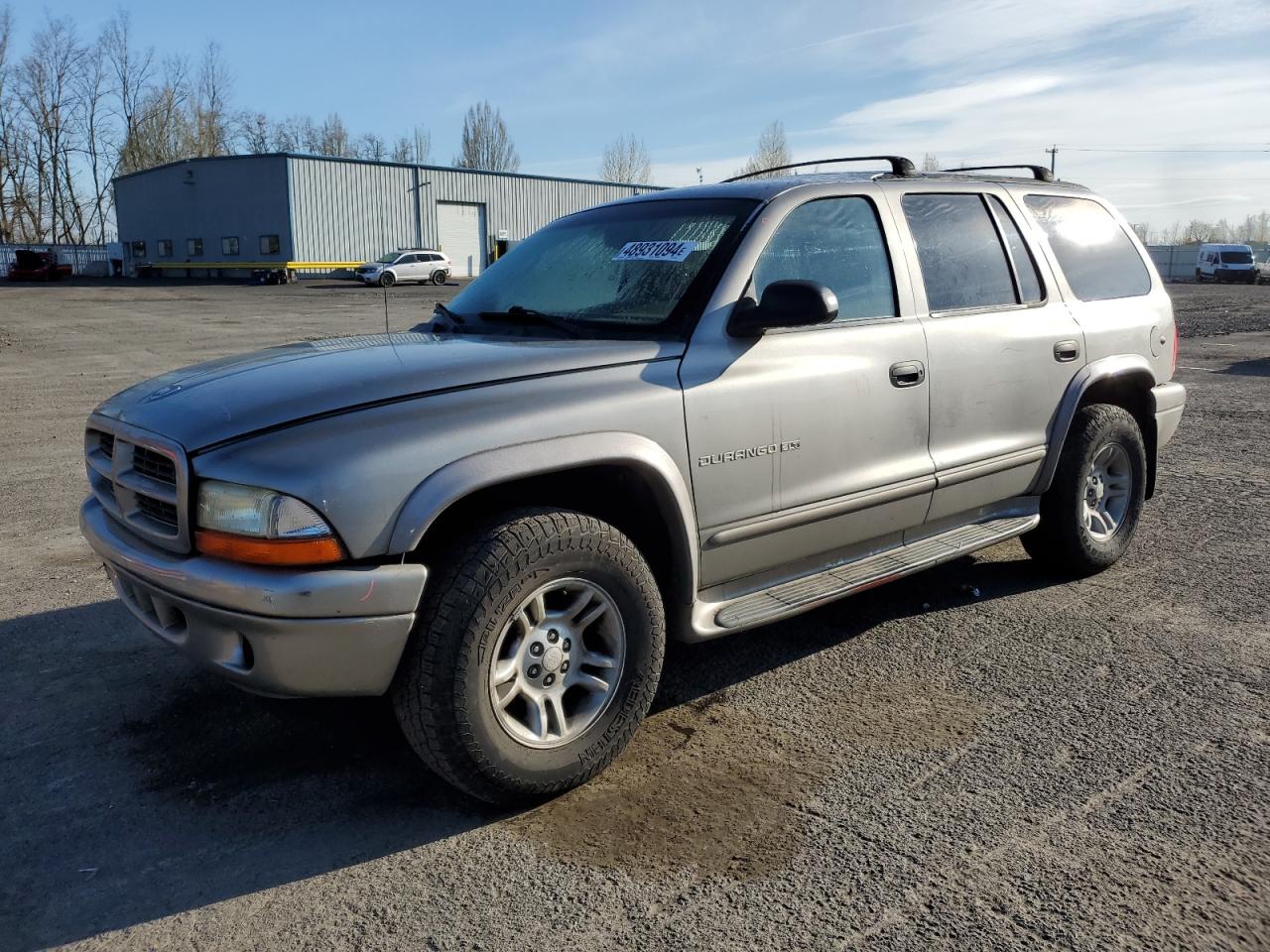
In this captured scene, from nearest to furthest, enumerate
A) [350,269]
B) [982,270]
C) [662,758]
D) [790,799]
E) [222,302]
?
1. [790,799]
2. [662,758]
3. [982,270]
4. [222,302]
5. [350,269]

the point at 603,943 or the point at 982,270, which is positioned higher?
the point at 982,270

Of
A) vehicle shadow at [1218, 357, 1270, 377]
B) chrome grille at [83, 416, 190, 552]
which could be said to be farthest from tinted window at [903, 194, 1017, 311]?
vehicle shadow at [1218, 357, 1270, 377]

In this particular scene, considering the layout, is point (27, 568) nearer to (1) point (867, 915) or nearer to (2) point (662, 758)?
(2) point (662, 758)

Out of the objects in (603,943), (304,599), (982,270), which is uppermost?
(982,270)

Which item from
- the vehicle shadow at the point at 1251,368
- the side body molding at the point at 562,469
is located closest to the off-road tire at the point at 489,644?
the side body molding at the point at 562,469

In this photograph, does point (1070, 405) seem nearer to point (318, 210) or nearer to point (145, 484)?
point (145, 484)

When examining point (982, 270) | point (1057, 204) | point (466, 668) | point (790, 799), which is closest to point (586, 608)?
point (466, 668)

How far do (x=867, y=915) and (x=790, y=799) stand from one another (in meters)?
0.56

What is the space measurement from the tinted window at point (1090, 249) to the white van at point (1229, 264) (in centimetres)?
4948

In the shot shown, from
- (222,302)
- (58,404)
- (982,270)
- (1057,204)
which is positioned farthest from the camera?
(222,302)

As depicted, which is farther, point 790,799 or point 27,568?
point 27,568

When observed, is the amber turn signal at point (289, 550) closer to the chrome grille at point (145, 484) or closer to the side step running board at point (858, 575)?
the chrome grille at point (145, 484)

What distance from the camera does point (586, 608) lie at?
303 cm

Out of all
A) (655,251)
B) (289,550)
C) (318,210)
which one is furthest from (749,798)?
(318,210)
